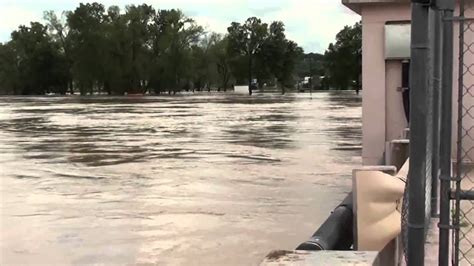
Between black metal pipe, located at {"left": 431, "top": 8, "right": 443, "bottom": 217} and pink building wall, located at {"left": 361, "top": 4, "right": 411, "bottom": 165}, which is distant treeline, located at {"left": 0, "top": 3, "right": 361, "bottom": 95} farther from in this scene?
black metal pipe, located at {"left": 431, "top": 8, "right": 443, "bottom": 217}

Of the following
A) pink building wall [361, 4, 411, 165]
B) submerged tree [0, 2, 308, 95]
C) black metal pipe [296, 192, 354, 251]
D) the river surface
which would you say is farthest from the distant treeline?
black metal pipe [296, 192, 354, 251]

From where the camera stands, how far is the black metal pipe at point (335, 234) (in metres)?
4.25

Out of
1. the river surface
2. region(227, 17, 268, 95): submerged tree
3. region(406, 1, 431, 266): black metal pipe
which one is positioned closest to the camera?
region(406, 1, 431, 266): black metal pipe

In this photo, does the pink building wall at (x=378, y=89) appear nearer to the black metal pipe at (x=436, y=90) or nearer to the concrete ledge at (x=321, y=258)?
the black metal pipe at (x=436, y=90)

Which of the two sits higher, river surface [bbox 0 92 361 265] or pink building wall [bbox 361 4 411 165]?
pink building wall [bbox 361 4 411 165]

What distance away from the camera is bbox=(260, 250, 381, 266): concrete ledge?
3383 millimetres

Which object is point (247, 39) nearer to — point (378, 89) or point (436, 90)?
point (378, 89)

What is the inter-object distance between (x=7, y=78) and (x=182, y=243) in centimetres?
10797

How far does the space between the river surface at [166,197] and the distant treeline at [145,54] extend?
81162 mm

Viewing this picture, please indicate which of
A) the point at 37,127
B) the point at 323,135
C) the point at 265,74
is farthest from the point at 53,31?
the point at 323,135

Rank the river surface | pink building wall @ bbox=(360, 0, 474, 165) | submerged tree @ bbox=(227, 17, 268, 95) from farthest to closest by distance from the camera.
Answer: submerged tree @ bbox=(227, 17, 268, 95) → pink building wall @ bbox=(360, 0, 474, 165) → the river surface

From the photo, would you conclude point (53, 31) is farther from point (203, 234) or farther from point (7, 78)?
point (203, 234)

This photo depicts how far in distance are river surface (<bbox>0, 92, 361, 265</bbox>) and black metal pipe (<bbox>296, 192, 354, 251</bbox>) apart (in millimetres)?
1233

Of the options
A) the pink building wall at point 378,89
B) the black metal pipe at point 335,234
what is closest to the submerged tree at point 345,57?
the pink building wall at point 378,89
